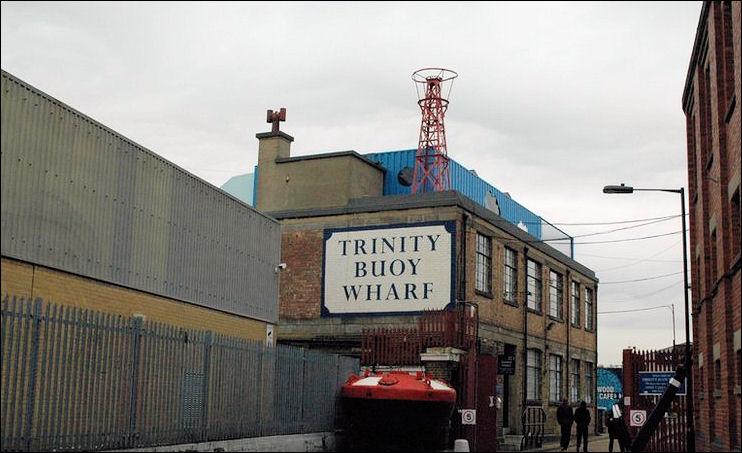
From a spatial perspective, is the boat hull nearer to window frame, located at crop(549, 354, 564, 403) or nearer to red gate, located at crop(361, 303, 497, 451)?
red gate, located at crop(361, 303, 497, 451)

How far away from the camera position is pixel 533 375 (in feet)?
127

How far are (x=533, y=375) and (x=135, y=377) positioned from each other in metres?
25.3

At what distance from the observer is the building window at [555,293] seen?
137 feet

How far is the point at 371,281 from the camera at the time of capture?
3244 cm

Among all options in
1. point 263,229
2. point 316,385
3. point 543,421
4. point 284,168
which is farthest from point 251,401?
point 543,421

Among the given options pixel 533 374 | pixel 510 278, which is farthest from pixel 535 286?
pixel 533 374

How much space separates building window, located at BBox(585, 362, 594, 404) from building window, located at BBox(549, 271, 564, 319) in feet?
19.9

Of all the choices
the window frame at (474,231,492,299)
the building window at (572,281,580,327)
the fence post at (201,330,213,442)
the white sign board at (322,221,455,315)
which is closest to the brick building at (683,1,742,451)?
the white sign board at (322,221,455,315)

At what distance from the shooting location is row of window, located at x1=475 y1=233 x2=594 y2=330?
110ft

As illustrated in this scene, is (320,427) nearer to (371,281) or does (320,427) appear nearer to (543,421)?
(371,281)

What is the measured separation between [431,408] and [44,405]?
36.6ft

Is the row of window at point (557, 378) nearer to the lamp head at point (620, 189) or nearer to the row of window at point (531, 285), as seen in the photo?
the row of window at point (531, 285)

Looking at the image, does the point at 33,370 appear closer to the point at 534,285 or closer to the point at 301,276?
the point at 301,276

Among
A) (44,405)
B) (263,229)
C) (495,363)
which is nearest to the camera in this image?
(44,405)
